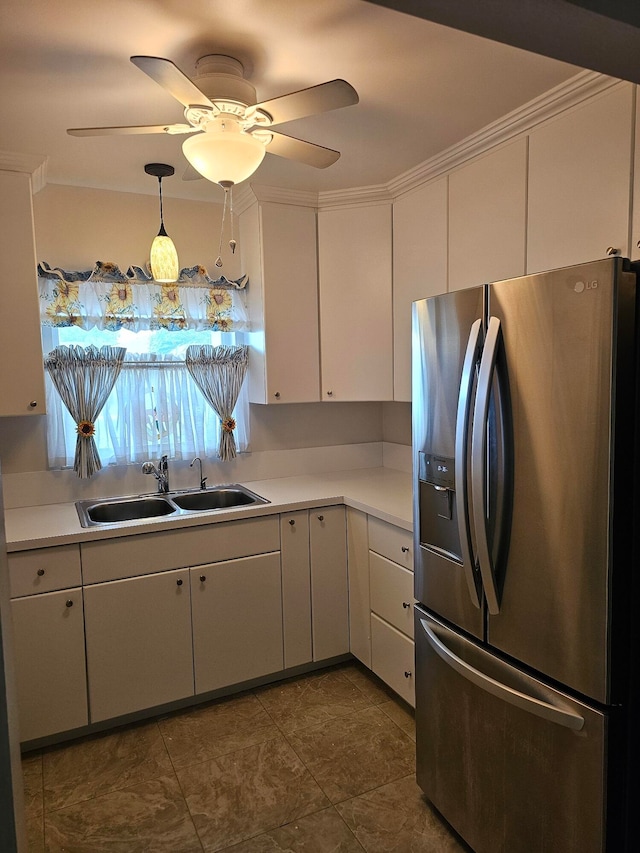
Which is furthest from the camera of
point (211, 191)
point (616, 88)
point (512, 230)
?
point (211, 191)

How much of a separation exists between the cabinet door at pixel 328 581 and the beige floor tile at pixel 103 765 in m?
0.84

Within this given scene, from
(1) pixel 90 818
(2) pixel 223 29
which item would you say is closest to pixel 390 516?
(1) pixel 90 818

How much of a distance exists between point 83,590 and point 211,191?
1.95 meters

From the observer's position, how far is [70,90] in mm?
1803

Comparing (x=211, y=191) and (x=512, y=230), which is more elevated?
(x=211, y=191)

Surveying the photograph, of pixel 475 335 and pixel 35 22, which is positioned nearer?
pixel 35 22

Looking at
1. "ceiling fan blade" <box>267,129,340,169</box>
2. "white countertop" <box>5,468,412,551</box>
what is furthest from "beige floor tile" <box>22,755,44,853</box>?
"ceiling fan blade" <box>267,129,340,169</box>

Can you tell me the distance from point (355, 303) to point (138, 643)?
6.24ft

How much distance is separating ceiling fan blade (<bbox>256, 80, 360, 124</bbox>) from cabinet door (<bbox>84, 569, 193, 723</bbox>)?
1.80 metres

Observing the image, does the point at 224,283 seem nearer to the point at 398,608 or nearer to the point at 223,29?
the point at 223,29

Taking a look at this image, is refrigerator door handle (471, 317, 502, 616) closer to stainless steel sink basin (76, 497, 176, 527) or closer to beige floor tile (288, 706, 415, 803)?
beige floor tile (288, 706, 415, 803)

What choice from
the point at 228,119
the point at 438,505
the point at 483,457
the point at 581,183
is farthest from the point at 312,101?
the point at 438,505

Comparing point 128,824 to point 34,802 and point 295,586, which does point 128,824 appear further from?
point 295,586

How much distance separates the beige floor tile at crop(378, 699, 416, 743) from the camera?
2398mm
